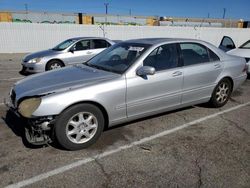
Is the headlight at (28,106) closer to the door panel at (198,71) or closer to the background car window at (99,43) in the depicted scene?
the door panel at (198,71)

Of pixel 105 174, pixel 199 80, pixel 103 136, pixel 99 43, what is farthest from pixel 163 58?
pixel 99 43

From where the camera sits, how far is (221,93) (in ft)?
17.0

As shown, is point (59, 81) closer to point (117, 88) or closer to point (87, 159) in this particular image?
point (117, 88)

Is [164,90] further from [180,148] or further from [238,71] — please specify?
[238,71]

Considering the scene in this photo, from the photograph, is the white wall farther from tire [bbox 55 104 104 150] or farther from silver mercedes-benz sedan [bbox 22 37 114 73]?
tire [bbox 55 104 104 150]

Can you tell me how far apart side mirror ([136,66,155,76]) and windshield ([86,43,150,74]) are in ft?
0.66

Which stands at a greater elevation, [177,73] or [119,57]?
[119,57]

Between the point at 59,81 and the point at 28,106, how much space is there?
61 centimetres

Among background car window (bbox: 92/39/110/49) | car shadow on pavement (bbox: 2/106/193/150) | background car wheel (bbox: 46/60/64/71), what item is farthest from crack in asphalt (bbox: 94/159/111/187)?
background car window (bbox: 92/39/110/49)

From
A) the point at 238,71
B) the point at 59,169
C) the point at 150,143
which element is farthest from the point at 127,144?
the point at 238,71

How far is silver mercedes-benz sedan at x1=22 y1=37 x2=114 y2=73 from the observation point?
8.53m

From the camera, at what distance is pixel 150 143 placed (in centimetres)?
370

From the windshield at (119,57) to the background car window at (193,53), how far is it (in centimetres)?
79

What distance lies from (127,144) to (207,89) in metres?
2.13
